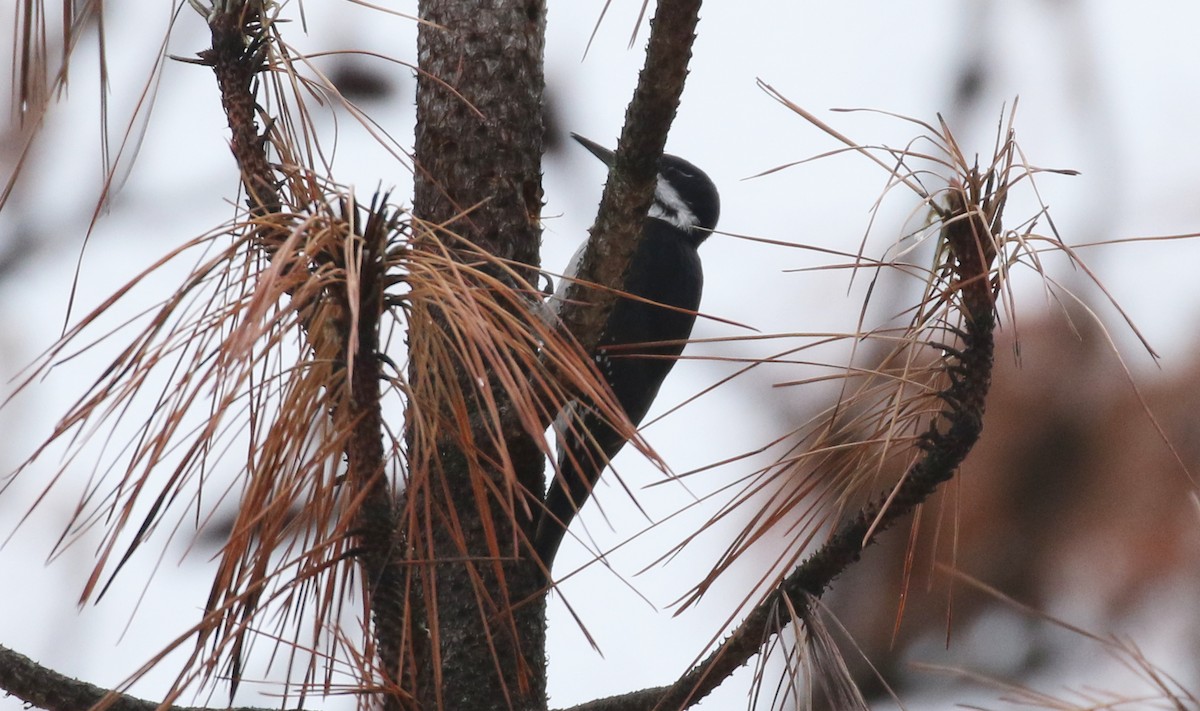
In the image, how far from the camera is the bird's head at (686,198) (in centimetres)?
367

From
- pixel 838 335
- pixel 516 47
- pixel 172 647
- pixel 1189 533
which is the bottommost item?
pixel 172 647

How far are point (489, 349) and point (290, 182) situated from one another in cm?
36

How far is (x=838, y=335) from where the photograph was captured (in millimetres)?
1122

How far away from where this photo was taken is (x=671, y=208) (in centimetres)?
376

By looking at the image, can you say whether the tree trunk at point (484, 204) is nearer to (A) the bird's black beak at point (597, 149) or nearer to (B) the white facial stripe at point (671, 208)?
(A) the bird's black beak at point (597, 149)

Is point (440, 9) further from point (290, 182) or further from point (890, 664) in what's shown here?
point (890, 664)

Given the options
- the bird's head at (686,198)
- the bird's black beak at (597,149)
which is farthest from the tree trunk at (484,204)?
the bird's head at (686,198)

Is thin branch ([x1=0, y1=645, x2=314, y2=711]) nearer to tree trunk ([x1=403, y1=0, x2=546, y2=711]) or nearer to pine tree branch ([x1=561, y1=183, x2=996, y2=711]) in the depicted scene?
tree trunk ([x1=403, y1=0, x2=546, y2=711])

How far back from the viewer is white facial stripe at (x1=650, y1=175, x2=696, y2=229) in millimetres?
3699

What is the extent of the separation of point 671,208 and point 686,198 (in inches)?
2.7

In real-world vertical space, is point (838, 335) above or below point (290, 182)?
below

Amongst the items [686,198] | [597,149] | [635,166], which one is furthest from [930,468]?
[686,198]

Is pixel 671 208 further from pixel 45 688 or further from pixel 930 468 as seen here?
pixel 45 688

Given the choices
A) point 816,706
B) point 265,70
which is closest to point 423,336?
point 265,70
